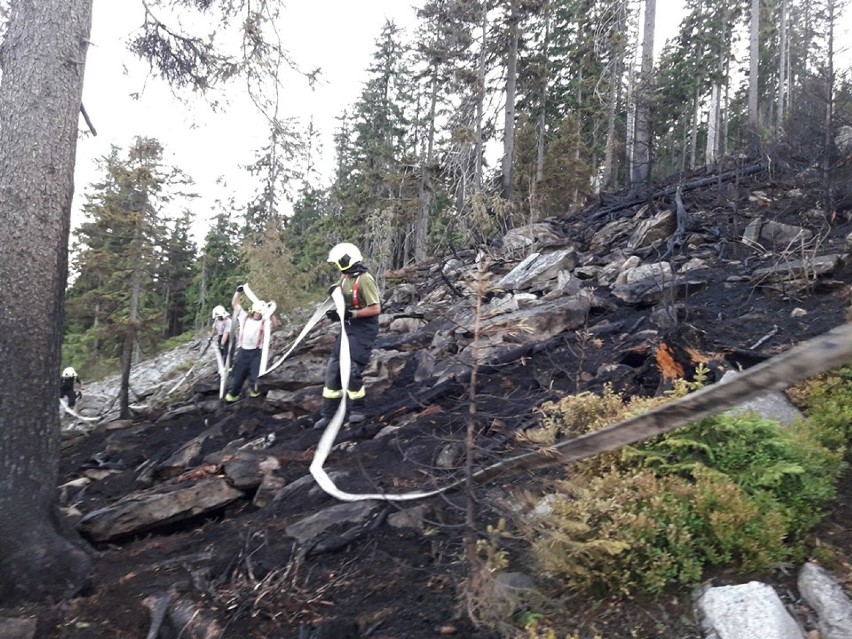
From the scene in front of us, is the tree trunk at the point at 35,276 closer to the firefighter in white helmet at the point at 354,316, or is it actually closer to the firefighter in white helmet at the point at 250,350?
the firefighter in white helmet at the point at 354,316

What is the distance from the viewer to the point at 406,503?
452cm

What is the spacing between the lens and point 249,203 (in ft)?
111

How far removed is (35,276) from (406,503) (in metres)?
3.12

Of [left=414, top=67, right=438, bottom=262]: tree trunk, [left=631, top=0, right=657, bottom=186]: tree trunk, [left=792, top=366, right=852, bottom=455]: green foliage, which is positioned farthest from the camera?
[left=414, top=67, right=438, bottom=262]: tree trunk

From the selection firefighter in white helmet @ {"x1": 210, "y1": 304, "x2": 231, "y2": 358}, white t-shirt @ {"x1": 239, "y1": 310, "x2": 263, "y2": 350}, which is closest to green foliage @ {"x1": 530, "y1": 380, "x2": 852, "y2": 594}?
white t-shirt @ {"x1": 239, "y1": 310, "x2": 263, "y2": 350}

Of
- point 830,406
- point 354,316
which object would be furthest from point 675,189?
point 830,406

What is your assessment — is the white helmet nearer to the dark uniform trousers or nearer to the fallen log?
the dark uniform trousers

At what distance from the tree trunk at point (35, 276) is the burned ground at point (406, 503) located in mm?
343

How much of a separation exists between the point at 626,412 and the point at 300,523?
2442 mm

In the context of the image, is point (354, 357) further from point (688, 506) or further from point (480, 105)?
point (480, 105)

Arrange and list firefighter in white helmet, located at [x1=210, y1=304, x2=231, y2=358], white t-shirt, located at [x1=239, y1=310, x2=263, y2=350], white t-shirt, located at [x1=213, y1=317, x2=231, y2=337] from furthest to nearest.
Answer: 1. white t-shirt, located at [x1=213, y1=317, x2=231, y2=337]
2. firefighter in white helmet, located at [x1=210, y1=304, x2=231, y2=358]
3. white t-shirt, located at [x1=239, y1=310, x2=263, y2=350]

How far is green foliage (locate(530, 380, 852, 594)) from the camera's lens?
10.3 ft

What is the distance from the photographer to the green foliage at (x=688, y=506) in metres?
3.14

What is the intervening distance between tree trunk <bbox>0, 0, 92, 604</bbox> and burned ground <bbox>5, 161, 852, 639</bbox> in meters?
0.34
